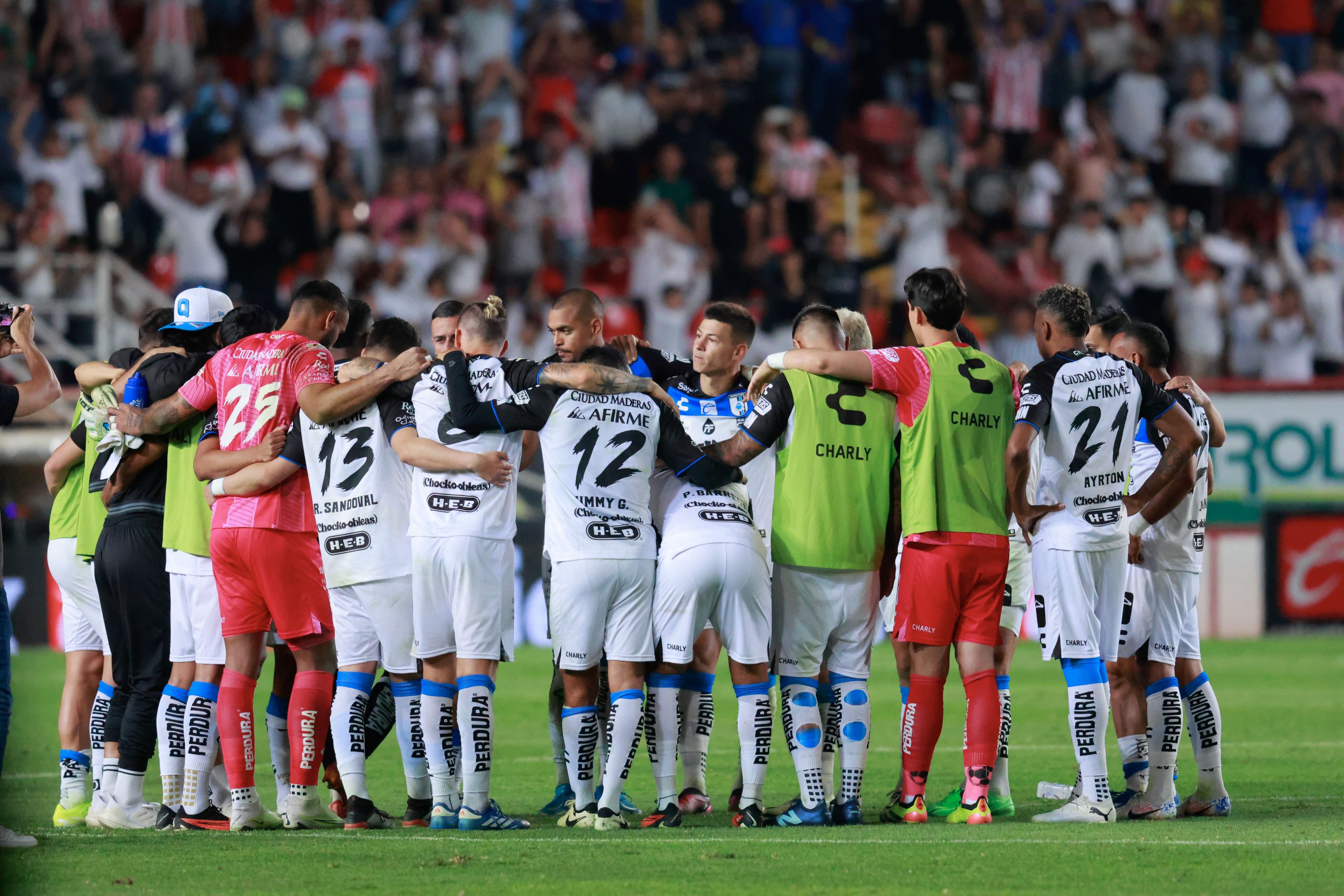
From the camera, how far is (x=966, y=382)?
26.1 feet

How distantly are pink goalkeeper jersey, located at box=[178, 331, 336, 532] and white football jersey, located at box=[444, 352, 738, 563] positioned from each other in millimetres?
804

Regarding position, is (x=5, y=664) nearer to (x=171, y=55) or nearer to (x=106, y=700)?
(x=106, y=700)

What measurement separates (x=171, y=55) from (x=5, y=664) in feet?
49.7

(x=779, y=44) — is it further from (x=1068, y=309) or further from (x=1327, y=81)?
(x=1068, y=309)

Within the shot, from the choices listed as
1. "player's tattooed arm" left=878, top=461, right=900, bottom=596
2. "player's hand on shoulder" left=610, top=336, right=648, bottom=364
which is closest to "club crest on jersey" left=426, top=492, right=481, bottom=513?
"player's hand on shoulder" left=610, top=336, right=648, bottom=364

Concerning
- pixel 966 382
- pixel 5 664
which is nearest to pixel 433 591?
pixel 5 664

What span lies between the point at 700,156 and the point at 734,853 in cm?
1541

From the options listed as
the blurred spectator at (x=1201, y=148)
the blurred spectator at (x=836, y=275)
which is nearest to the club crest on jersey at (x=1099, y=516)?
the blurred spectator at (x=836, y=275)

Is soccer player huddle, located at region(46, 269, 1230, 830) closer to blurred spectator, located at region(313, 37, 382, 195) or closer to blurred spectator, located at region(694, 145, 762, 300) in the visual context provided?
blurred spectator, located at region(694, 145, 762, 300)

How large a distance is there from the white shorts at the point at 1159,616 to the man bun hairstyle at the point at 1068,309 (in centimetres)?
141

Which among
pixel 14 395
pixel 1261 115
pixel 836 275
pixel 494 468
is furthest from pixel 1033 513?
pixel 1261 115

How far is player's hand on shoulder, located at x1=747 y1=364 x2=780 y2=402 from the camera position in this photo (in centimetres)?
809

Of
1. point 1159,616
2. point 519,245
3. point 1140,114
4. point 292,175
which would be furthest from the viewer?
point 1140,114

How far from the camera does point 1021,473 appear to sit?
8039mm
